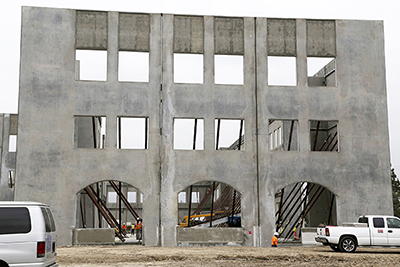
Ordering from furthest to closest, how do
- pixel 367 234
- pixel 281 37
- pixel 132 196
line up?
1. pixel 132 196
2. pixel 281 37
3. pixel 367 234

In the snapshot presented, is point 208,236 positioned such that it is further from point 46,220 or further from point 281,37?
point 46,220

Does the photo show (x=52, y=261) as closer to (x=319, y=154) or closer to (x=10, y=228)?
(x=10, y=228)

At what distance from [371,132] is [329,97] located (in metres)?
3.10

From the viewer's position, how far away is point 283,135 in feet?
124

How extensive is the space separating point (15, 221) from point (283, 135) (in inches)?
1131

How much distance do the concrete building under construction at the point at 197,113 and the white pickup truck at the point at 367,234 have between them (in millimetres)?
5456

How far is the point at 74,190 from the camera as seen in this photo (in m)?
25.9

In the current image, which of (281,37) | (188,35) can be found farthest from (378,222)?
(188,35)

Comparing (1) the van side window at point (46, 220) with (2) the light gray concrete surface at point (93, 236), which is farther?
(2) the light gray concrete surface at point (93, 236)

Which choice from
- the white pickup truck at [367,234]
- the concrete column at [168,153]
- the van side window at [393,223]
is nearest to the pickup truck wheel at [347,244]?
the white pickup truck at [367,234]

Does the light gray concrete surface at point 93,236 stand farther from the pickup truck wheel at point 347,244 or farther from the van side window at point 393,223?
the van side window at point 393,223

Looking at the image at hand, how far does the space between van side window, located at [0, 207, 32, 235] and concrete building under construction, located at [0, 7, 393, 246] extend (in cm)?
1516

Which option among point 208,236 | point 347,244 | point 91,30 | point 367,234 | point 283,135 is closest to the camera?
point 367,234

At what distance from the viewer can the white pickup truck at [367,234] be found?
21.4 meters
